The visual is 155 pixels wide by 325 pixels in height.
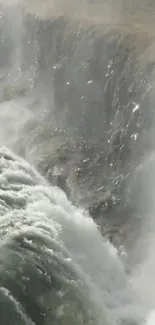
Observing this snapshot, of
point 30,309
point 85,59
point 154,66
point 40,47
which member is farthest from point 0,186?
point 40,47

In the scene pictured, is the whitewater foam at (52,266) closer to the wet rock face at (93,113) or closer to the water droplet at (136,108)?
the wet rock face at (93,113)

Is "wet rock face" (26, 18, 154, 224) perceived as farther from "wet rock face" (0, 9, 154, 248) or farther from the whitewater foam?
the whitewater foam

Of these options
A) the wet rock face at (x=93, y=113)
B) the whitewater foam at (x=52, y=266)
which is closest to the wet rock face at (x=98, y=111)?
the wet rock face at (x=93, y=113)

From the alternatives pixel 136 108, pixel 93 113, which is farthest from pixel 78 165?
pixel 136 108

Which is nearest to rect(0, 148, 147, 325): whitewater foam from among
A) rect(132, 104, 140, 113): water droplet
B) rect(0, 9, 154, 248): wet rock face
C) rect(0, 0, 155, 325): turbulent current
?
rect(0, 0, 155, 325): turbulent current

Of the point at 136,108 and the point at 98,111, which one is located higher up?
the point at 98,111

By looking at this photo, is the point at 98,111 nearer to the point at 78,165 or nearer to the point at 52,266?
the point at 78,165

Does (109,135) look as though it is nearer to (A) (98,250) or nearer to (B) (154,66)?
(B) (154,66)

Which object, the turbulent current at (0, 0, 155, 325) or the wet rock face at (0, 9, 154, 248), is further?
the wet rock face at (0, 9, 154, 248)

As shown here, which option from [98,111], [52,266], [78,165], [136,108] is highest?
[98,111]
